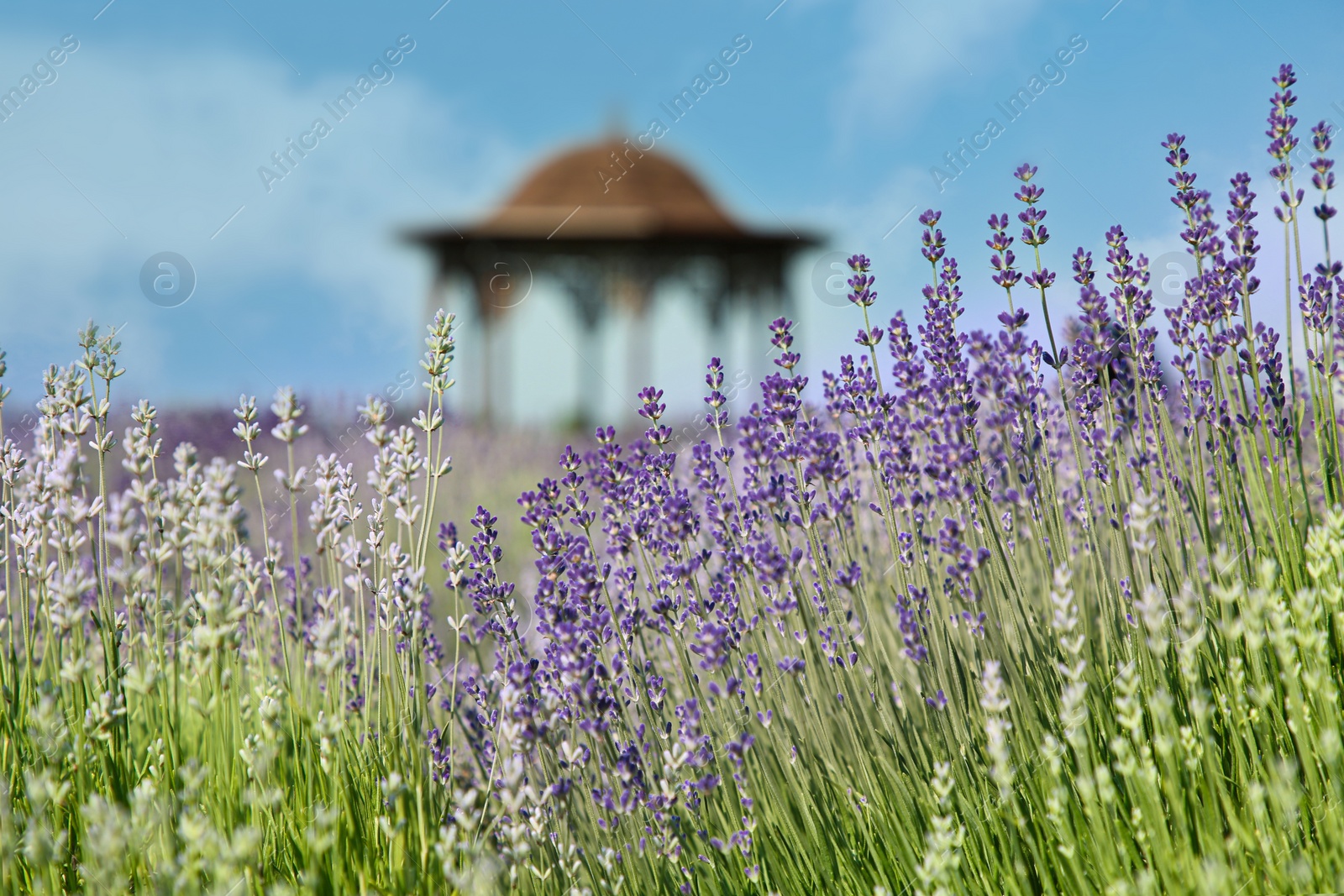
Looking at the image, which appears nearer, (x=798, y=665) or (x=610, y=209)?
(x=798, y=665)

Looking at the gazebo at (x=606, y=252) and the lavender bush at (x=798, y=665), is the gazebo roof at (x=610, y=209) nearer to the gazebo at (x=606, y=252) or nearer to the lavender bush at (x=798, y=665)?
the gazebo at (x=606, y=252)

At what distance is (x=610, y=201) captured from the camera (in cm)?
1416

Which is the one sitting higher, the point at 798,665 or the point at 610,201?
the point at 610,201

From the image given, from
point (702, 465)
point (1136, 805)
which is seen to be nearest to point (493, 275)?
point (702, 465)

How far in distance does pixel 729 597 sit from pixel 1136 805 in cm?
91

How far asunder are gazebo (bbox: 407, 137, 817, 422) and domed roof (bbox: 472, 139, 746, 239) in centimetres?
2

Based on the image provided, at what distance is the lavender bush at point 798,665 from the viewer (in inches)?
69.3

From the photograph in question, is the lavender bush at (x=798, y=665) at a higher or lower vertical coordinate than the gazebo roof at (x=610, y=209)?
lower

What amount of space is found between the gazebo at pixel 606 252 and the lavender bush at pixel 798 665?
33.8 ft

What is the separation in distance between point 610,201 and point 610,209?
805 mm

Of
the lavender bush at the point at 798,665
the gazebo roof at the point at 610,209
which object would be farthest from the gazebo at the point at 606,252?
the lavender bush at the point at 798,665

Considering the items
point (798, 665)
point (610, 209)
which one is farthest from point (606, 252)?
point (798, 665)

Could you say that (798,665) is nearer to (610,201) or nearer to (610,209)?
(610,209)

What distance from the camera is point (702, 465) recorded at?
7.66 ft
